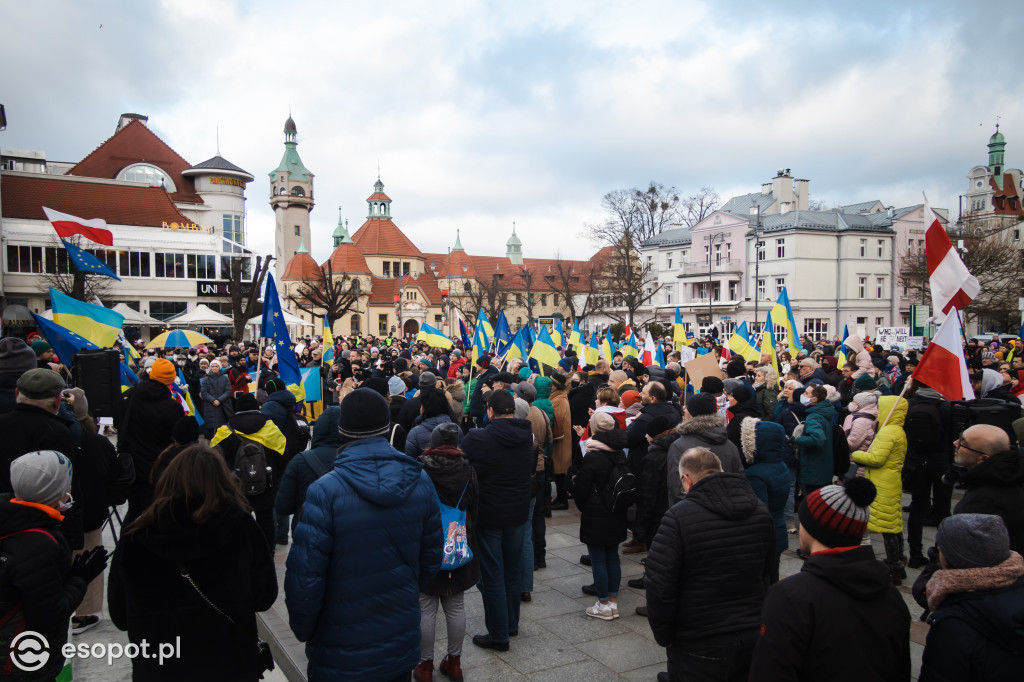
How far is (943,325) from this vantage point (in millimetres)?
5645

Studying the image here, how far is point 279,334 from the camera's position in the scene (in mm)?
9203

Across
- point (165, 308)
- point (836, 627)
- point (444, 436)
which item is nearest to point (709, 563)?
point (836, 627)

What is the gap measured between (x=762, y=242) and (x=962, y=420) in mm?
56919

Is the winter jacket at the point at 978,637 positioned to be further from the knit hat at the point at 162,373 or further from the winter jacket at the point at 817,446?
the knit hat at the point at 162,373

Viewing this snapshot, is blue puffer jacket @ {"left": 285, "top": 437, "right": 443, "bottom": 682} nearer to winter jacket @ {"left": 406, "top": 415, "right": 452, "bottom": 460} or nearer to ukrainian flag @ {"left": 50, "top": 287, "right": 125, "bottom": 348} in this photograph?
winter jacket @ {"left": 406, "top": 415, "right": 452, "bottom": 460}

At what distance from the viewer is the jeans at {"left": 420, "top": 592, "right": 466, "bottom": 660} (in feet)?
15.9

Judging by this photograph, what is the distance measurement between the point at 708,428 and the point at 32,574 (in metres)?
4.30

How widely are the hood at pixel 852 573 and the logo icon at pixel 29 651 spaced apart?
353cm

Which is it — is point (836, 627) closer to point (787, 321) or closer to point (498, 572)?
point (498, 572)

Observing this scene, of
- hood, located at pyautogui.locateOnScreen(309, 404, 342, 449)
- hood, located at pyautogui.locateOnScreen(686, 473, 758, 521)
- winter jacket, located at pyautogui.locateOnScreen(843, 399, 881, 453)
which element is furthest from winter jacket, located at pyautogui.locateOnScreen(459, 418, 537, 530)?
winter jacket, located at pyautogui.locateOnScreen(843, 399, 881, 453)

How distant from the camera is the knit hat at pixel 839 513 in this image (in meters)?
2.66

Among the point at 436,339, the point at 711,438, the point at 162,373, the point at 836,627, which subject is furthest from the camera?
the point at 436,339

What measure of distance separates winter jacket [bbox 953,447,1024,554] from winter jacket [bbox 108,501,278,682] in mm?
4097

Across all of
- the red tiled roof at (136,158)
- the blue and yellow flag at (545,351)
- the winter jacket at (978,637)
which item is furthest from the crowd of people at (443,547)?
the red tiled roof at (136,158)
